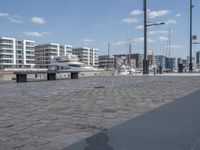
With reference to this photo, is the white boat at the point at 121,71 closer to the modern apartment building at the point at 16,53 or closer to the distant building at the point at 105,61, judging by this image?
the distant building at the point at 105,61

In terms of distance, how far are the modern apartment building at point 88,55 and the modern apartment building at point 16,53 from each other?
2468cm

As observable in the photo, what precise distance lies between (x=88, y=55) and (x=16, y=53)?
38.0 m

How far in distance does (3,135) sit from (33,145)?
0.88 m

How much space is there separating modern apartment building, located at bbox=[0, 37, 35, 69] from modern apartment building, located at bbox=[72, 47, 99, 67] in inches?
972

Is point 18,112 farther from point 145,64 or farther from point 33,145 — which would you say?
point 145,64

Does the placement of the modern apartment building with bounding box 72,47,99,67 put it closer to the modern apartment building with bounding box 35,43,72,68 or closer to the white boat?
the modern apartment building with bounding box 35,43,72,68

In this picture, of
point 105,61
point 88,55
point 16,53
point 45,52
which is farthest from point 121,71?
point 88,55

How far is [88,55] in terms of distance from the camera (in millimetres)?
165625

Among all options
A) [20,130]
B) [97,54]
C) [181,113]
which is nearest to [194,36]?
[181,113]

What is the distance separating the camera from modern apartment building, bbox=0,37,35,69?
13862 cm

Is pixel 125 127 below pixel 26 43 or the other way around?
below

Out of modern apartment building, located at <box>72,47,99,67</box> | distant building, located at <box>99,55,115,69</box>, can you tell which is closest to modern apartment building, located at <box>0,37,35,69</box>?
modern apartment building, located at <box>72,47,99,67</box>

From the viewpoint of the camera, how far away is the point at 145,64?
113ft

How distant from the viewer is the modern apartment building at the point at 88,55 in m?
163
